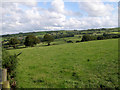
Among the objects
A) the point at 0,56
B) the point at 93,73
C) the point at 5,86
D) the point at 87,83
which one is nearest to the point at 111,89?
the point at 87,83

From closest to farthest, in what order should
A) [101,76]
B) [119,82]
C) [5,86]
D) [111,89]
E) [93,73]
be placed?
1. [5,86]
2. [111,89]
3. [119,82]
4. [101,76]
5. [93,73]

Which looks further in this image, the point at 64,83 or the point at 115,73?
the point at 115,73

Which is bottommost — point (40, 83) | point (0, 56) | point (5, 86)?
point (40, 83)

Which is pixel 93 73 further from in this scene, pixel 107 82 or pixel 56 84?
pixel 56 84

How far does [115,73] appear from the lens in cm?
1257

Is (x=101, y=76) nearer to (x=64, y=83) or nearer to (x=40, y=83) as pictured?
(x=64, y=83)

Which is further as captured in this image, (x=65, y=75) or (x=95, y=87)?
(x=65, y=75)

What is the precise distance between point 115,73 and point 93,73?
238cm

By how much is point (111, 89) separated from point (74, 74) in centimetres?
455

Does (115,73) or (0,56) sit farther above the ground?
(0,56)

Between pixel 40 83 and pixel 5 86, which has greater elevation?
pixel 5 86

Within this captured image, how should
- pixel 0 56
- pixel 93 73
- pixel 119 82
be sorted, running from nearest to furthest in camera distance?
pixel 0 56
pixel 119 82
pixel 93 73

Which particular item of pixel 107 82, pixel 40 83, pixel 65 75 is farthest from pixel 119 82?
pixel 40 83

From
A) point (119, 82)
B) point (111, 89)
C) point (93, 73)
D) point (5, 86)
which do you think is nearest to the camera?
point (5, 86)
